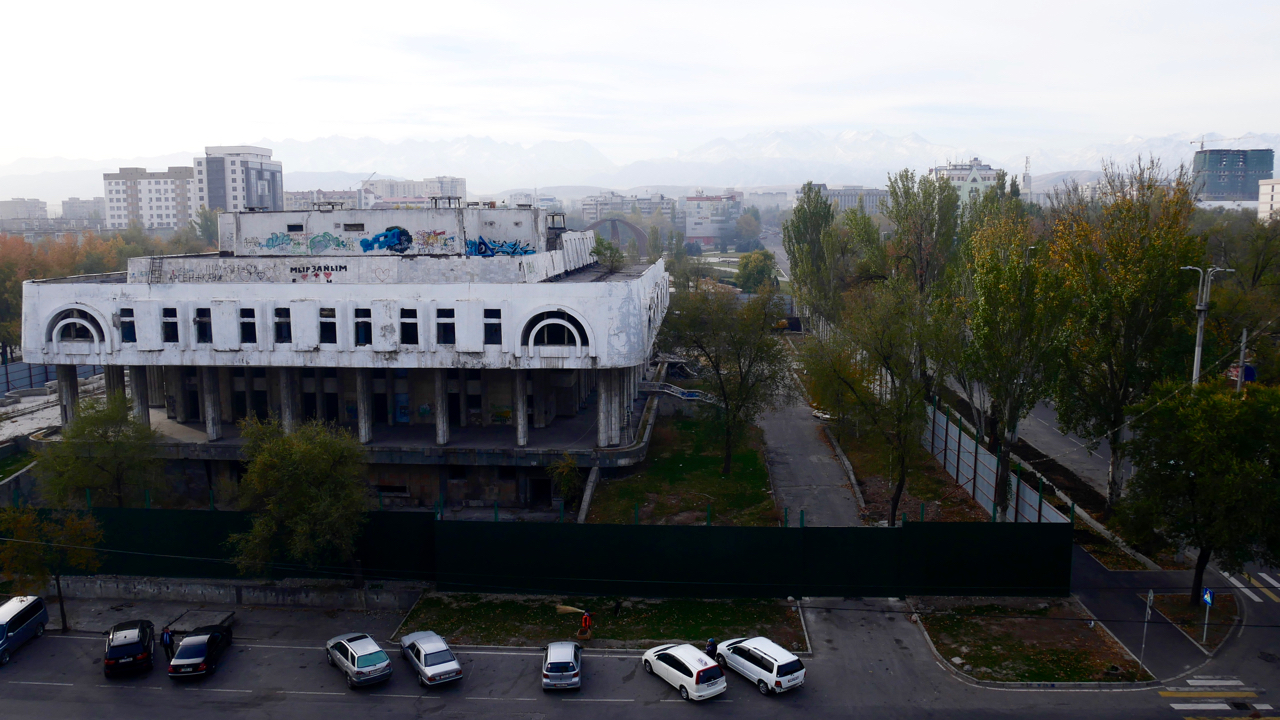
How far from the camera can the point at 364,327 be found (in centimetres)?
4125

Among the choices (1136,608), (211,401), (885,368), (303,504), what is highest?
(885,368)

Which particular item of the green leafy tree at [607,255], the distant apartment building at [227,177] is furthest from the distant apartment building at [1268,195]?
the distant apartment building at [227,177]

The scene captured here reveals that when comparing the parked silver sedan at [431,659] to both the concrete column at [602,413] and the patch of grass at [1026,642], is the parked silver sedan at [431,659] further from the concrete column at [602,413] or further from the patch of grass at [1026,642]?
the concrete column at [602,413]

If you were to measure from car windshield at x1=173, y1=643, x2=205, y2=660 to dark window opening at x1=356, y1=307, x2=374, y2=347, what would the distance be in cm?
1839

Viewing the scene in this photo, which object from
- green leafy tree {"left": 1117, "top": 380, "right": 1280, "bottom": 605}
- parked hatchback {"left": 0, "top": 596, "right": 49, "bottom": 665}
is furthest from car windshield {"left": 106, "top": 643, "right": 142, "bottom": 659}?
green leafy tree {"left": 1117, "top": 380, "right": 1280, "bottom": 605}

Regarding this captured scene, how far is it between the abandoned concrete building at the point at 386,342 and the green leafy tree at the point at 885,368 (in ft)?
30.3

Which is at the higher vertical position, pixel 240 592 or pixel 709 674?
pixel 709 674

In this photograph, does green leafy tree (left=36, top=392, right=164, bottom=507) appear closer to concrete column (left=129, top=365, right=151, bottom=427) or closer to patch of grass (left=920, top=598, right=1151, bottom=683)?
concrete column (left=129, top=365, right=151, bottom=427)

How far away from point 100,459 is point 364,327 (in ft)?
40.6

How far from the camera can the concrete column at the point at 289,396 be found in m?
43.2

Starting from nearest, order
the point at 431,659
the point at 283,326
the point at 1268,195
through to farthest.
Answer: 1. the point at 431,659
2. the point at 283,326
3. the point at 1268,195

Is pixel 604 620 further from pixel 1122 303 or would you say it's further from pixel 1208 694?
pixel 1122 303

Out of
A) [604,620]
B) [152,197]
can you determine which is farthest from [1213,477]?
[152,197]

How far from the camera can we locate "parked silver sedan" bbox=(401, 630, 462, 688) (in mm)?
23341
